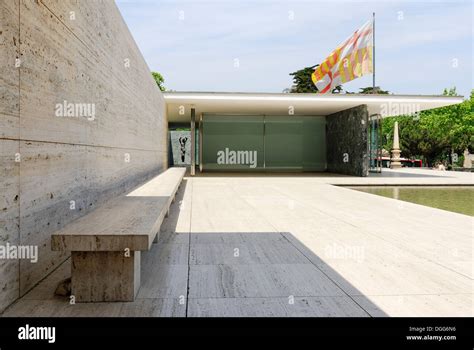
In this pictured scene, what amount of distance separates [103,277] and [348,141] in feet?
56.3

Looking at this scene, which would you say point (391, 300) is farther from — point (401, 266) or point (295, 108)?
point (295, 108)

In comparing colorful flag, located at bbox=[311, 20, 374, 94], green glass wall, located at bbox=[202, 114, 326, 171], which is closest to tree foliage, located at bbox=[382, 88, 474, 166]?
colorful flag, located at bbox=[311, 20, 374, 94]

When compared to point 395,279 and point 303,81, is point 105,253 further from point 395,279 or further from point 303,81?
point 303,81

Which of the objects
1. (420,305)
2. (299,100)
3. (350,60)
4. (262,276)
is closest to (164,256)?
(262,276)

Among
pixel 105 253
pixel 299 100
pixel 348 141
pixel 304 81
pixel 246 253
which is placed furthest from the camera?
pixel 304 81

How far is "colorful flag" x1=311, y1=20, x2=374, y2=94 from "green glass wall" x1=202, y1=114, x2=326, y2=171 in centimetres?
238

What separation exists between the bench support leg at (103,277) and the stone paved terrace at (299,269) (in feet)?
0.25

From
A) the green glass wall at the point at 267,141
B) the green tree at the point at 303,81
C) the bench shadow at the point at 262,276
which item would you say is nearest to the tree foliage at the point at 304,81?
the green tree at the point at 303,81

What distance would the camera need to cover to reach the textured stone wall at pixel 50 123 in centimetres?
267

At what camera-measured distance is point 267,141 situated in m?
22.4

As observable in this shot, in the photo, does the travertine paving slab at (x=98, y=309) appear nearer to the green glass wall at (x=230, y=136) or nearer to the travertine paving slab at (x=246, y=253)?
the travertine paving slab at (x=246, y=253)

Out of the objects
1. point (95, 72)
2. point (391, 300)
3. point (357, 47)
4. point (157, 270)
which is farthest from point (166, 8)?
point (357, 47)

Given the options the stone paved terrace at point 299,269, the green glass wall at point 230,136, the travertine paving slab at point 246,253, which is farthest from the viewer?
the green glass wall at point 230,136

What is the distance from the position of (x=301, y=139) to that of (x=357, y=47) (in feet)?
17.8
